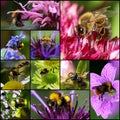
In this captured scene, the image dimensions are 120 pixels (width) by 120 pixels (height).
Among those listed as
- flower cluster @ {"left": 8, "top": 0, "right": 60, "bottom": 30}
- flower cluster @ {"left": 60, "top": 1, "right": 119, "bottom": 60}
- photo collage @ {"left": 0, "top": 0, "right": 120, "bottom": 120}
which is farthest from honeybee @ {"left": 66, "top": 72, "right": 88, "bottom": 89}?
flower cluster @ {"left": 8, "top": 0, "right": 60, "bottom": 30}

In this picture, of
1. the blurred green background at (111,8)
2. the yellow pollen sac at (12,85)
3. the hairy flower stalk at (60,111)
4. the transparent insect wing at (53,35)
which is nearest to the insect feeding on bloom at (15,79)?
the yellow pollen sac at (12,85)

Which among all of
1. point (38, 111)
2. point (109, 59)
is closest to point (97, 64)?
point (109, 59)

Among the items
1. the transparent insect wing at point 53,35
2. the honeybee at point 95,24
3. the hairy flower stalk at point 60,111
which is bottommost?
the hairy flower stalk at point 60,111

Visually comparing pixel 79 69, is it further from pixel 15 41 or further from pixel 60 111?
pixel 15 41

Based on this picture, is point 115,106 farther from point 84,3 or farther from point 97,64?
point 84,3

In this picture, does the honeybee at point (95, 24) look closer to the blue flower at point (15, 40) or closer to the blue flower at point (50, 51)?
the blue flower at point (50, 51)
